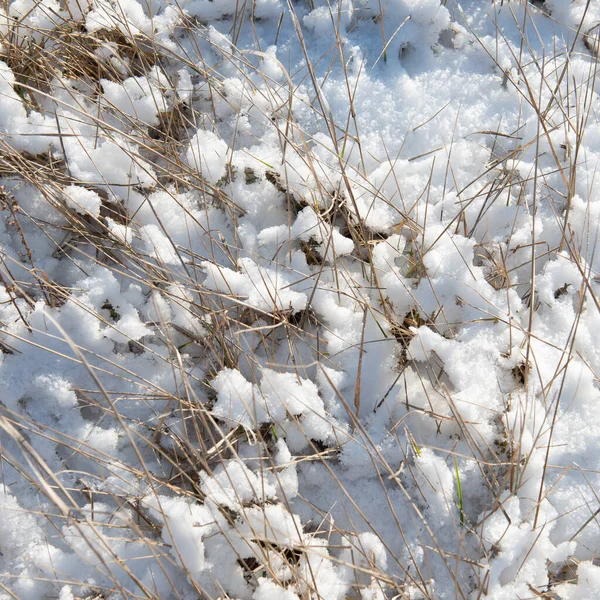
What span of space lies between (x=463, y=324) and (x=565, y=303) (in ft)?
0.98

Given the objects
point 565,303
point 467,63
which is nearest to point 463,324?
point 565,303

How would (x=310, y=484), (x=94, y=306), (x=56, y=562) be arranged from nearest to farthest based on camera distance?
(x=56, y=562), (x=310, y=484), (x=94, y=306)

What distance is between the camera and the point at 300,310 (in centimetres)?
142

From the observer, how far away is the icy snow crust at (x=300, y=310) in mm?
1213

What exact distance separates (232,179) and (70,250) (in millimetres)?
500

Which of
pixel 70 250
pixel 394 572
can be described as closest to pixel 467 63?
pixel 70 250

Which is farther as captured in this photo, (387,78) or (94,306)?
(387,78)

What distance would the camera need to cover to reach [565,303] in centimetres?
147

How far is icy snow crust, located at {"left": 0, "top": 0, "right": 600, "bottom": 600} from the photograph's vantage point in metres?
1.21

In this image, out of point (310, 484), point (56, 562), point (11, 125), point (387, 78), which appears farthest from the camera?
point (387, 78)

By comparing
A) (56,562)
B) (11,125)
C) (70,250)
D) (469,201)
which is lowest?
(56,562)

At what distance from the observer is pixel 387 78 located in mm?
1755

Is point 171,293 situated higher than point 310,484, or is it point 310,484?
point 171,293

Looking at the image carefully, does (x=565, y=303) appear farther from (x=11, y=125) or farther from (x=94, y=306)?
(x=11, y=125)
